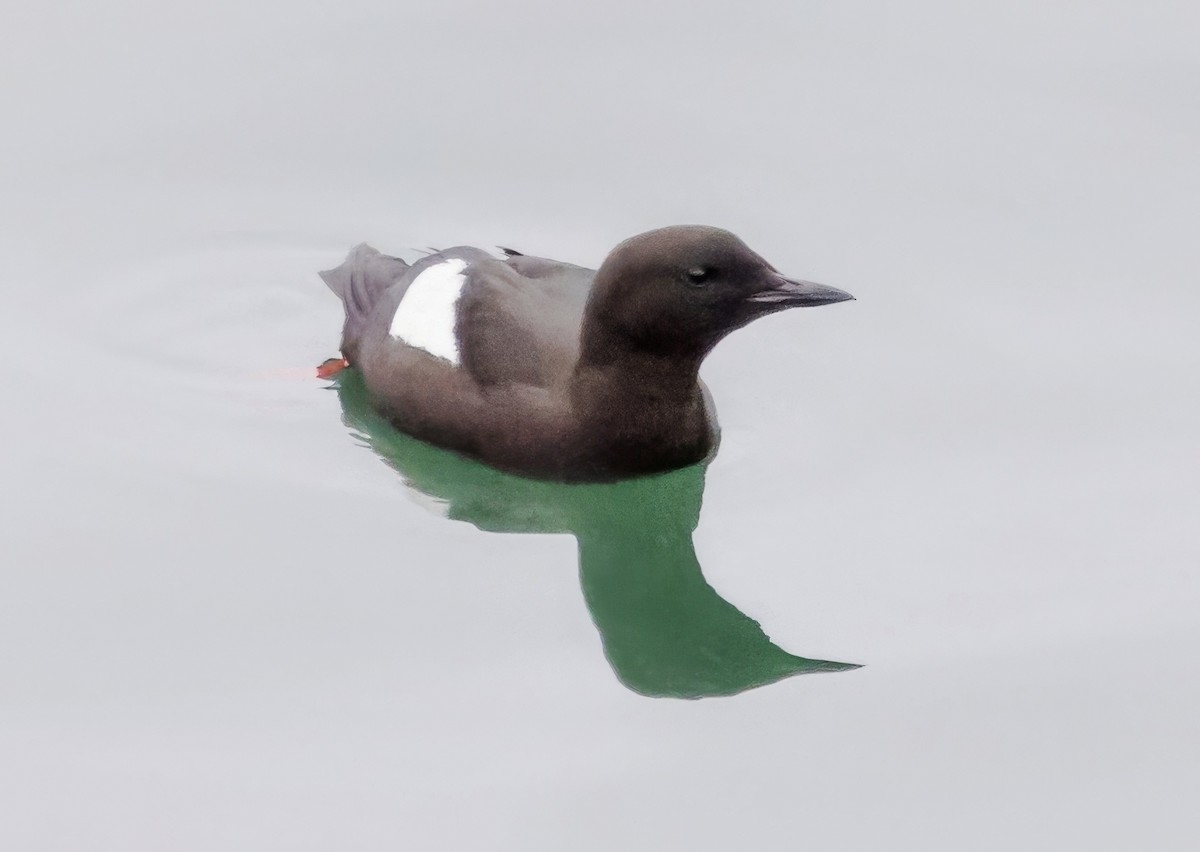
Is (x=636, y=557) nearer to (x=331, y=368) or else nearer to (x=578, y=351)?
(x=578, y=351)

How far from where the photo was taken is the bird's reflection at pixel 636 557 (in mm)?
6590

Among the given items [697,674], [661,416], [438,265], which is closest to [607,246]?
[438,265]

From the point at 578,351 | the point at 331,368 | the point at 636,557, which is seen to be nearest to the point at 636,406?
the point at 578,351

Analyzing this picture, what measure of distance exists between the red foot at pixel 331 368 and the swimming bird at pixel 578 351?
27 centimetres

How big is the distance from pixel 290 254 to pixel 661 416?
2066mm

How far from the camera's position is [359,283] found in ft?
26.2

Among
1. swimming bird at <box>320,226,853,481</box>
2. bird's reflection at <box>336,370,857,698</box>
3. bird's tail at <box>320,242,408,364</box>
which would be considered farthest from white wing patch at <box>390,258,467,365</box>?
bird's reflection at <box>336,370,857,698</box>

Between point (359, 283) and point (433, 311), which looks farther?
point (359, 283)

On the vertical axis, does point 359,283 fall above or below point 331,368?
above

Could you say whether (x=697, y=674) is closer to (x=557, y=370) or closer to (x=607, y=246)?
(x=557, y=370)

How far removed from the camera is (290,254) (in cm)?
852

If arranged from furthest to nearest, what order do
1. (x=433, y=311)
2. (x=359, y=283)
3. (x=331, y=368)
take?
1. (x=359, y=283)
2. (x=331, y=368)
3. (x=433, y=311)

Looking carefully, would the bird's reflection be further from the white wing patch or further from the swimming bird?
the white wing patch

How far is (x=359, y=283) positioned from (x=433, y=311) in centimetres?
59
